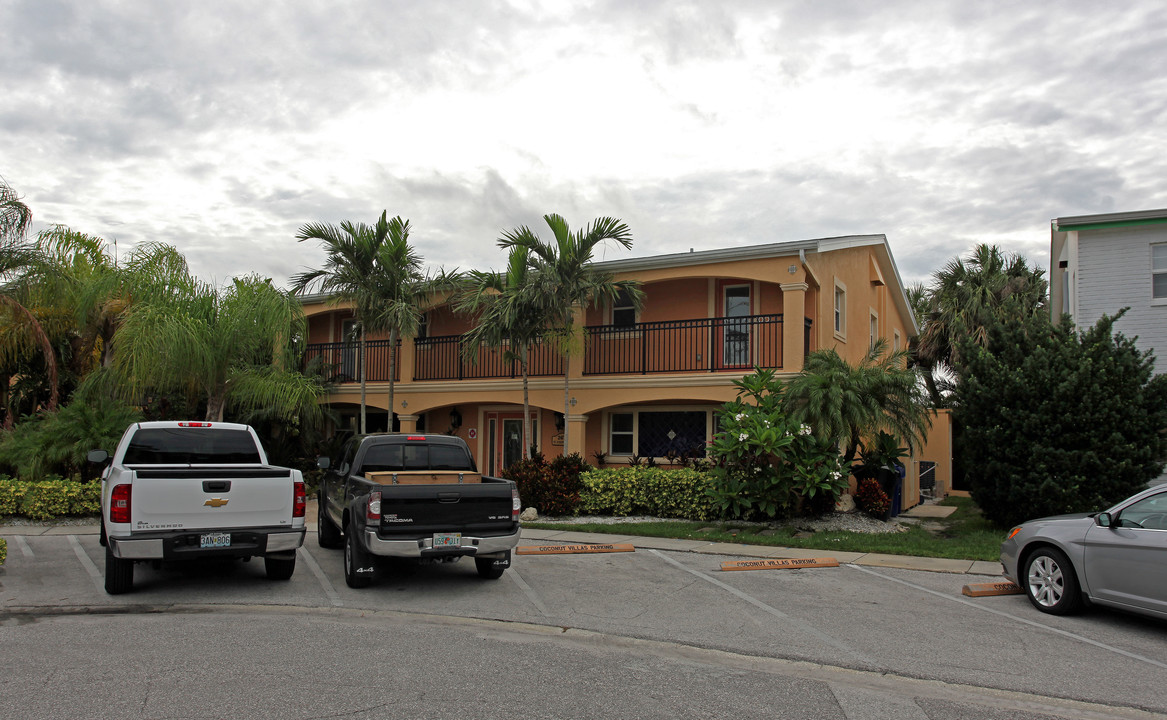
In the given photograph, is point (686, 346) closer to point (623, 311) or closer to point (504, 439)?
point (623, 311)

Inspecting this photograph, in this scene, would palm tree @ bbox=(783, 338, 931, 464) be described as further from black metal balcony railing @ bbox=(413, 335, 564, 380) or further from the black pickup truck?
the black pickup truck

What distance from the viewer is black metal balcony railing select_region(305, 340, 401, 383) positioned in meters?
21.3

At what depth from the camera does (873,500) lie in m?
15.4

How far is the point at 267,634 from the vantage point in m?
7.14

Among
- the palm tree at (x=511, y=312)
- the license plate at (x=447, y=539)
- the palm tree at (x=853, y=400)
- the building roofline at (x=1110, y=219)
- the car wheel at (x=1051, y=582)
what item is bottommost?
the car wheel at (x=1051, y=582)

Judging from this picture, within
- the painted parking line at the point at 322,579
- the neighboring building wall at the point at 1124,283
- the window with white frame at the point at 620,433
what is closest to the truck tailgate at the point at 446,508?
the painted parking line at the point at 322,579

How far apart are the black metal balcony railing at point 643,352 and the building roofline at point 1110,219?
5.11 metres

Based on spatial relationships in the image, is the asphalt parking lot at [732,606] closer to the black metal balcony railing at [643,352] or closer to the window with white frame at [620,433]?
the black metal balcony railing at [643,352]

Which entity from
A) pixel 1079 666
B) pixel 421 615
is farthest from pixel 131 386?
pixel 1079 666

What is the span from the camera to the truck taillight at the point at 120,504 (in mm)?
8039

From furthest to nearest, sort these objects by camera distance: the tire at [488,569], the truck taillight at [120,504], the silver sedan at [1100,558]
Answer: the tire at [488,569], the truck taillight at [120,504], the silver sedan at [1100,558]

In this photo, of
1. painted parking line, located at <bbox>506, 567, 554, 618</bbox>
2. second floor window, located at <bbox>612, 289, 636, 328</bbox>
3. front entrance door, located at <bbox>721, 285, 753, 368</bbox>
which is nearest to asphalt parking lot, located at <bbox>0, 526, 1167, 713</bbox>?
painted parking line, located at <bbox>506, 567, 554, 618</bbox>

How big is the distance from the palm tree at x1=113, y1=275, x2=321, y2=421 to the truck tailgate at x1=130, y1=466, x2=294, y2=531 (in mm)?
7503

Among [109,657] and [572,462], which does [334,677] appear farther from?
[572,462]
